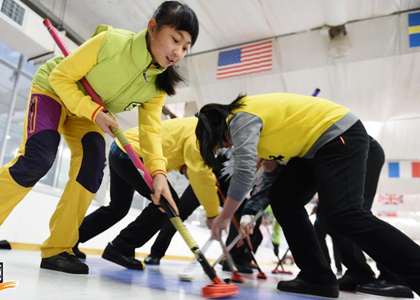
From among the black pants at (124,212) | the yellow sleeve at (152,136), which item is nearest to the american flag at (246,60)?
the black pants at (124,212)

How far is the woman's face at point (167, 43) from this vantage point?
1.30m

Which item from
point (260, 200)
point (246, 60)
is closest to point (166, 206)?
point (260, 200)

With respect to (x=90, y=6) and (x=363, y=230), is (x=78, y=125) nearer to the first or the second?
(x=363, y=230)

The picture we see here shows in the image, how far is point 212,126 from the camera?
145cm

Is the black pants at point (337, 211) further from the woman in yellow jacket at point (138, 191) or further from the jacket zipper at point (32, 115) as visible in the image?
the jacket zipper at point (32, 115)

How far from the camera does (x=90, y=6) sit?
367 centimetres

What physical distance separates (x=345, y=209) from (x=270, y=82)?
3192 mm

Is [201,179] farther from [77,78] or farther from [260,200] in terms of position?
[77,78]

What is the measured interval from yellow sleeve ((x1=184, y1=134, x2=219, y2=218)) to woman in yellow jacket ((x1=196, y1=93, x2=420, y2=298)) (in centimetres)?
33

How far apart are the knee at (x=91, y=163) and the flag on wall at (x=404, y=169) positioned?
3.91 m

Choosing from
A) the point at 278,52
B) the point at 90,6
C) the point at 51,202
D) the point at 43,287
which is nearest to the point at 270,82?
the point at 278,52

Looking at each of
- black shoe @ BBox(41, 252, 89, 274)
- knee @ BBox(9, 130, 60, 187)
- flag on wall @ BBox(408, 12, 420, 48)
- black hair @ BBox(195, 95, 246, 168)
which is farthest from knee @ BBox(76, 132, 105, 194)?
flag on wall @ BBox(408, 12, 420, 48)

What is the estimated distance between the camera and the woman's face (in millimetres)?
1305

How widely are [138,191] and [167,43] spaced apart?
0.82 m
